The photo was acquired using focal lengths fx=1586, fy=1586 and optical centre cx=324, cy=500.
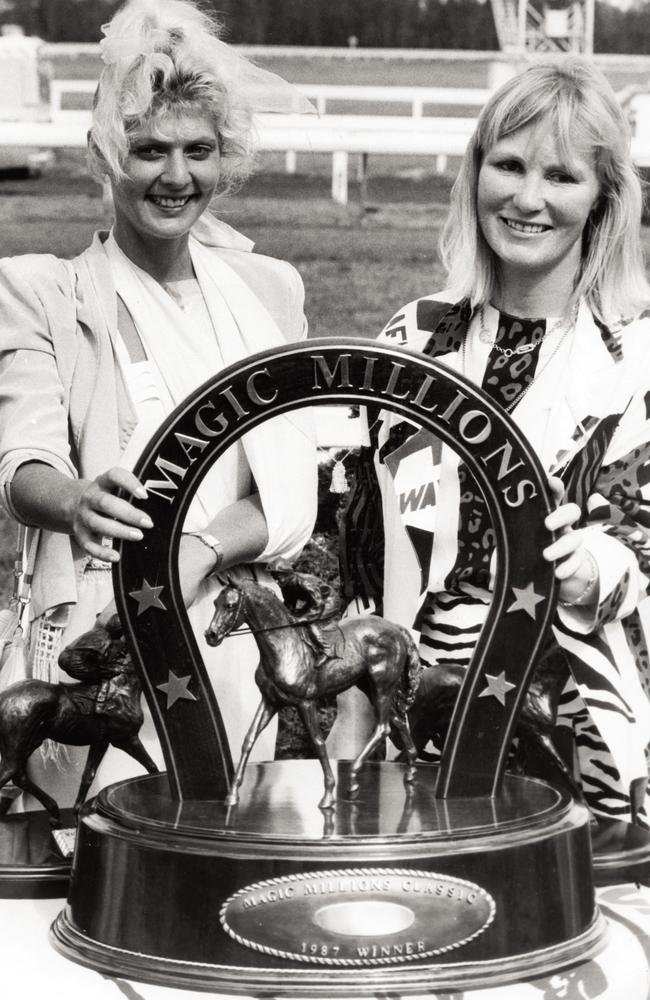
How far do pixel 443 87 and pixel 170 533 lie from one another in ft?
14.7

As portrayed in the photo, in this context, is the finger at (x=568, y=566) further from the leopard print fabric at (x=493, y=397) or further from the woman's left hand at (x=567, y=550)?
the leopard print fabric at (x=493, y=397)

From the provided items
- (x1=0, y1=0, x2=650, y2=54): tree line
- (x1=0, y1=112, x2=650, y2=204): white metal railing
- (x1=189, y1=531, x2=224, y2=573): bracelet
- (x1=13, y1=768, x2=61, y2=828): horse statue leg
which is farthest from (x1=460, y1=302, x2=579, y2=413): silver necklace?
(x1=0, y1=0, x2=650, y2=54): tree line

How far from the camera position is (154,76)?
1.90 metres

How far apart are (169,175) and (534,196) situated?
45 cm

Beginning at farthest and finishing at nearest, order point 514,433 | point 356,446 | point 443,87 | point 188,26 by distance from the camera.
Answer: point 443,87 < point 356,446 < point 188,26 < point 514,433

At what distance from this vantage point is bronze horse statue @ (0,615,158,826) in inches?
68.5

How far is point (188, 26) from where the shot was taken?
6.38 feet

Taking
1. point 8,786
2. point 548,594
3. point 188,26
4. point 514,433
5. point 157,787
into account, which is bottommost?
point 8,786

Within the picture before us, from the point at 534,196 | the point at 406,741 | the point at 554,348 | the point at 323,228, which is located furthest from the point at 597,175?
the point at 323,228

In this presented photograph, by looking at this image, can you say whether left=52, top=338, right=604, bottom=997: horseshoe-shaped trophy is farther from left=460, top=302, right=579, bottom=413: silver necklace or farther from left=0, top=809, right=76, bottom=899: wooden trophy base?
left=460, top=302, right=579, bottom=413: silver necklace

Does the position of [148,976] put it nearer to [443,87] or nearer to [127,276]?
[127,276]

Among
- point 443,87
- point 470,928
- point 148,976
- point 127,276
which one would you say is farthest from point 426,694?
point 443,87

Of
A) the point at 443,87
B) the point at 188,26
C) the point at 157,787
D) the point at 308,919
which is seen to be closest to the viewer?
the point at 308,919

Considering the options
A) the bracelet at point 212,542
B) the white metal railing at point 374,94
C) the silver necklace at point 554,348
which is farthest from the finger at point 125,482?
the white metal railing at point 374,94
